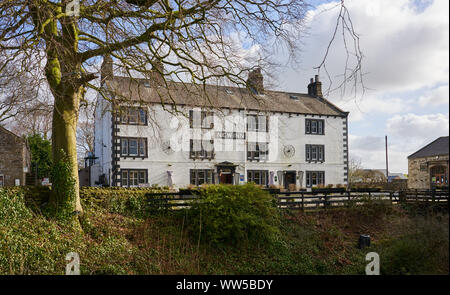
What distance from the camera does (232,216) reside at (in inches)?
441

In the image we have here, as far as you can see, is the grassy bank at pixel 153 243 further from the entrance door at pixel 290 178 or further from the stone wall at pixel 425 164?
the entrance door at pixel 290 178

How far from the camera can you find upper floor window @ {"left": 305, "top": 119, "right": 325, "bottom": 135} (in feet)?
109

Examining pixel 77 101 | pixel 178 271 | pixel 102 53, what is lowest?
pixel 178 271

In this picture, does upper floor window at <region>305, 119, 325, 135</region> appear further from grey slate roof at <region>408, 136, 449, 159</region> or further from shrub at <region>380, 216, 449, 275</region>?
shrub at <region>380, 216, 449, 275</region>

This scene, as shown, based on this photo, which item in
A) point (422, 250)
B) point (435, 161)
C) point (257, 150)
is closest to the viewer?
point (422, 250)

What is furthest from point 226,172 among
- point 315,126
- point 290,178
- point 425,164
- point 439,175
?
point 439,175

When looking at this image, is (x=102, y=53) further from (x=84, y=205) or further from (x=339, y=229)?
(x=339, y=229)

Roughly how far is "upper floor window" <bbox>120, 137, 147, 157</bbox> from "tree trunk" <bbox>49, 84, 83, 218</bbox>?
1547cm

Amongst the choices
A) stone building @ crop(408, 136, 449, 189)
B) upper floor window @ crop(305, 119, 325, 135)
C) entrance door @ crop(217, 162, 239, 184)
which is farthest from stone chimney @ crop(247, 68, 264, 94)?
upper floor window @ crop(305, 119, 325, 135)

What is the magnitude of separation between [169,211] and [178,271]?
173 inches

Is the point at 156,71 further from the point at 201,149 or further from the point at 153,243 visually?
the point at 201,149

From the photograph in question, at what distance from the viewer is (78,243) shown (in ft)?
33.4

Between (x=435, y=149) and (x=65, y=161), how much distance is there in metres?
10.5
